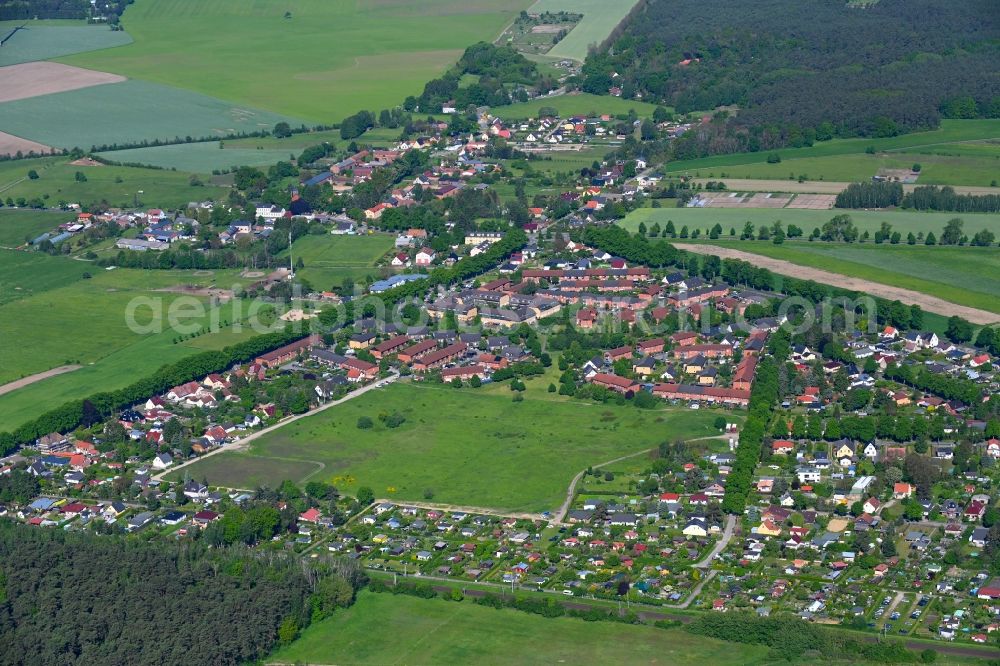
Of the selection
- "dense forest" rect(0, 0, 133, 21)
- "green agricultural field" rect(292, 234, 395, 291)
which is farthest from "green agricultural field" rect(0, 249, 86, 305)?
"dense forest" rect(0, 0, 133, 21)

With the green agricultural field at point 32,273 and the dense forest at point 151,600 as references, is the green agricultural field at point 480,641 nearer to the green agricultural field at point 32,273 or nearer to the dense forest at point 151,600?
the dense forest at point 151,600

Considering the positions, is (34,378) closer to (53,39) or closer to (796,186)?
(796,186)

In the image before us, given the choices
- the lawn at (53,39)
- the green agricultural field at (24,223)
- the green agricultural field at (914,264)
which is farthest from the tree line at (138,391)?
the lawn at (53,39)

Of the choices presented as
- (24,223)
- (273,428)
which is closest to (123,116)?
(24,223)

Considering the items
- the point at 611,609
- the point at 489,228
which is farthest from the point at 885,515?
the point at 489,228

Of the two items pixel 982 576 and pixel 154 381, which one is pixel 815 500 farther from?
pixel 154 381
